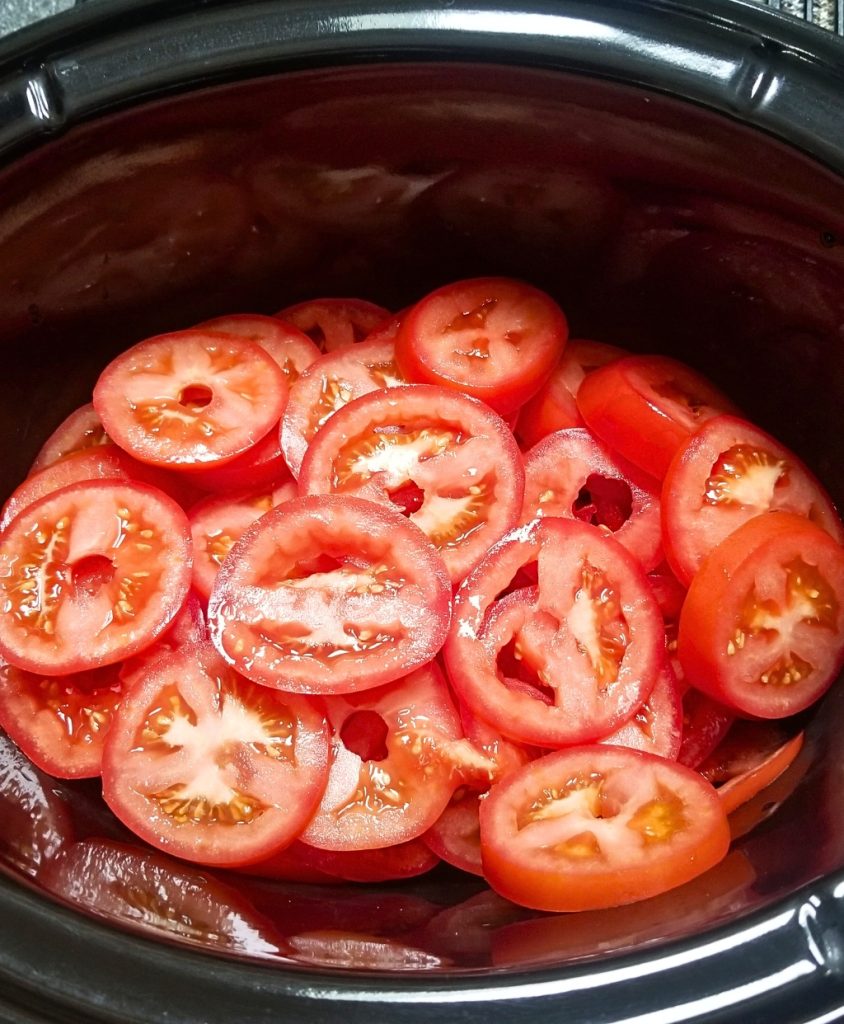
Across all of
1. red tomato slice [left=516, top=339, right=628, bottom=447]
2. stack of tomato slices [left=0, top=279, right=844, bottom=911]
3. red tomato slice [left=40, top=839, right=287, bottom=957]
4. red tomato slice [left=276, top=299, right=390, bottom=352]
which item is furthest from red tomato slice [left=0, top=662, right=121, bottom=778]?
red tomato slice [left=516, top=339, right=628, bottom=447]

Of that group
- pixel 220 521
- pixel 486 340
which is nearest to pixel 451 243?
pixel 486 340

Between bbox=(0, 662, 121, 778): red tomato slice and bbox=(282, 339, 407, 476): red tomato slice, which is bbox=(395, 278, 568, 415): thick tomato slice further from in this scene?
bbox=(0, 662, 121, 778): red tomato slice

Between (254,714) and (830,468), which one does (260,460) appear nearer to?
(254,714)

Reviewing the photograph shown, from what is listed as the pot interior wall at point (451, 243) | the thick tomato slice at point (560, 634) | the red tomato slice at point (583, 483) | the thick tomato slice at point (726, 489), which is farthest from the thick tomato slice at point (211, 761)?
the thick tomato slice at point (726, 489)

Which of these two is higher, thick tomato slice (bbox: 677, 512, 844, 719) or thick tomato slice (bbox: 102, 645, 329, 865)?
thick tomato slice (bbox: 677, 512, 844, 719)

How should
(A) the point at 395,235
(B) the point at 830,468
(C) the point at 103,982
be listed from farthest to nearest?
(A) the point at 395,235 → (B) the point at 830,468 → (C) the point at 103,982

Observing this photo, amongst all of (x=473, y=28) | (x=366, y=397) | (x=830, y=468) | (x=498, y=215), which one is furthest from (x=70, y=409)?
(x=830, y=468)

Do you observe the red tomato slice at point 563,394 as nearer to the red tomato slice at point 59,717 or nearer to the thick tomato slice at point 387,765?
the thick tomato slice at point 387,765
